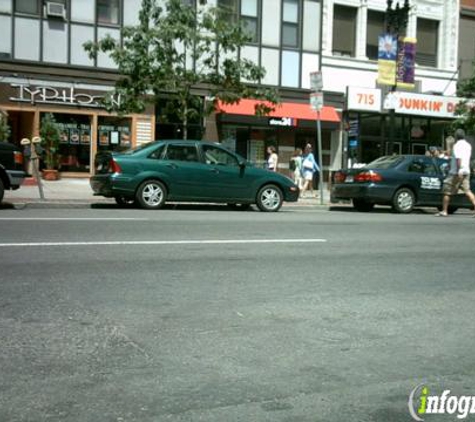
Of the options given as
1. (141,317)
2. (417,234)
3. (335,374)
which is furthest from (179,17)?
(335,374)

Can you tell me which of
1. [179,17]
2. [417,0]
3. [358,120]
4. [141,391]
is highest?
[417,0]

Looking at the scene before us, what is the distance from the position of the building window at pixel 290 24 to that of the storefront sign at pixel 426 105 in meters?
4.95

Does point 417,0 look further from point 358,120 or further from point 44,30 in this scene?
point 44,30

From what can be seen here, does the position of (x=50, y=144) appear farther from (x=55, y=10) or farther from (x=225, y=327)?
(x=225, y=327)

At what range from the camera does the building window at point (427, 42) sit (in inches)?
→ 1204

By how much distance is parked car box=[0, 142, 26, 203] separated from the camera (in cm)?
1416

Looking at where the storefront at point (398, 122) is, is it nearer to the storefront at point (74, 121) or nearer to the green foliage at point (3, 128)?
the storefront at point (74, 121)

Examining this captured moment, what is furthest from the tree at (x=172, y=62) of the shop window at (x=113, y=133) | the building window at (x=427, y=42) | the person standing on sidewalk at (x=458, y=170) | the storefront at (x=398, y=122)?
the building window at (x=427, y=42)

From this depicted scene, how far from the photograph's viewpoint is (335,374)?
4.21 meters

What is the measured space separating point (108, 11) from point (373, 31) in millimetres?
11603

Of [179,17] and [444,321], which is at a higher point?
[179,17]

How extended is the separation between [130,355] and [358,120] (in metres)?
25.3

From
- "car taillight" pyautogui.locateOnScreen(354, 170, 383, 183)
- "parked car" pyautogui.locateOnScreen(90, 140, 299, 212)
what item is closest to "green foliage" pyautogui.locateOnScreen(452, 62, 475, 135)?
"car taillight" pyautogui.locateOnScreen(354, 170, 383, 183)

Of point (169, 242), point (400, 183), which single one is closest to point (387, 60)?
point (400, 183)
